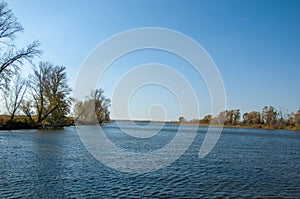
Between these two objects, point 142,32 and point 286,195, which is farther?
point 142,32

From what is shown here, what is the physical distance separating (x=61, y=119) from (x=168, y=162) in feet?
166

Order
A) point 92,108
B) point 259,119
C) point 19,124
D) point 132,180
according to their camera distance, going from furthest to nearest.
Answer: point 259,119, point 92,108, point 19,124, point 132,180

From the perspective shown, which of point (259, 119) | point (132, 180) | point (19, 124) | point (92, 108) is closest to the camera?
point (132, 180)

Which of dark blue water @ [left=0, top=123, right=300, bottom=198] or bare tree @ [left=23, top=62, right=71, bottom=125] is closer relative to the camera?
dark blue water @ [left=0, top=123, right=300, bottom=198]

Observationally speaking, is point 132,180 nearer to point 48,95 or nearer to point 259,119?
point 48,95

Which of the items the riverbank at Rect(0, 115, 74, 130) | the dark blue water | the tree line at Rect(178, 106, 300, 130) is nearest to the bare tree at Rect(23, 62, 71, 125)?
the riverbank at Rect(0, 115, 74, 130)

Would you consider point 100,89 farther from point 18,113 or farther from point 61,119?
point 18,113

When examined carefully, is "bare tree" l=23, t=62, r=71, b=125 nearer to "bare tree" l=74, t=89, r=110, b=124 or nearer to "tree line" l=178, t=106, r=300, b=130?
"bare tree" l=74, t=89, r=110, b=124

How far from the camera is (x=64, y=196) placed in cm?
1045

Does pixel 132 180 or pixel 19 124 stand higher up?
pixel 19 124

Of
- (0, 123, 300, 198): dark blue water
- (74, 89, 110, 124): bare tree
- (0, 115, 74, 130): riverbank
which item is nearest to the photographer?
(0, 123, 300, 198): dark blue water

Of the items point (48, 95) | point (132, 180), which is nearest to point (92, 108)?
point (48, 95)

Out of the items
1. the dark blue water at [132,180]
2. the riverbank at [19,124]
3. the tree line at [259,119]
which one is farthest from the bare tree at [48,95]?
the tree line at [259,119]

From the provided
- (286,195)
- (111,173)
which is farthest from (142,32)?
(286,195)
